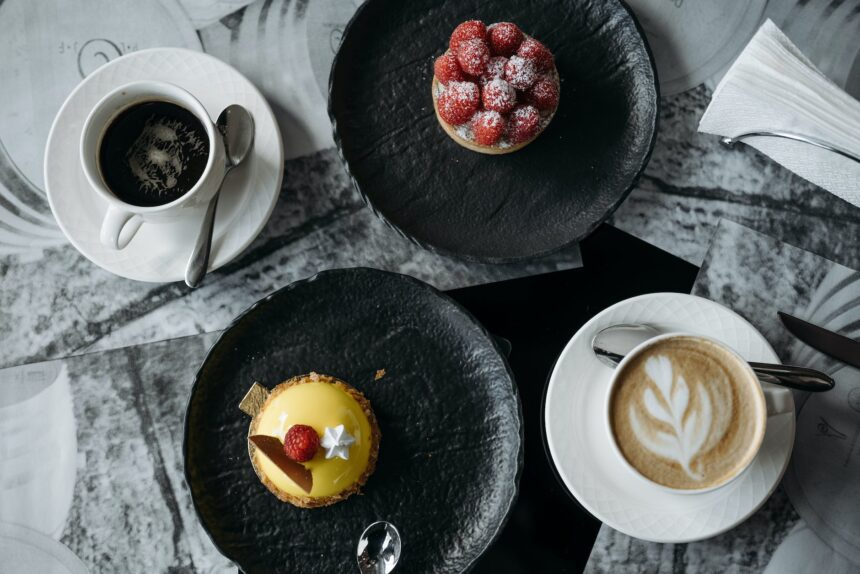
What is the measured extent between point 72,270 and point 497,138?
0.73 m

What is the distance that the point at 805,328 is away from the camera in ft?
3.80

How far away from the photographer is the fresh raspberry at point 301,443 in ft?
3.27

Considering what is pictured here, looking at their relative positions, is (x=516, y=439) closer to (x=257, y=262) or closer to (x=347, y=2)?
(x=257, y=262)

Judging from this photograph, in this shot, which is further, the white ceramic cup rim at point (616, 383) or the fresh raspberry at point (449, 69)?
the fresh raspberry at point (449, 69)

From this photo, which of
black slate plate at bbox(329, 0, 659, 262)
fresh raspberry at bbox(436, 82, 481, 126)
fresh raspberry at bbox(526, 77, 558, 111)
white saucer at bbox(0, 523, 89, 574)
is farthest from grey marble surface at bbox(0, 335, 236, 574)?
fresh raspberry at bbox(526, 77, 558, 111)

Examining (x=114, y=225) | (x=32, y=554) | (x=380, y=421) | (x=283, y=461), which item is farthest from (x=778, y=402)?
(x=32, y=554)

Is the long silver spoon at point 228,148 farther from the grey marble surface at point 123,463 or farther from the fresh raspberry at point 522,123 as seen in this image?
the fresh raspberry at point 522,123

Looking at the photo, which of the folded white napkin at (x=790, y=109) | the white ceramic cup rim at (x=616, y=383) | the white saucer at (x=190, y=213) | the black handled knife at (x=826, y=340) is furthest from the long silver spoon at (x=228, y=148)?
the black handled knife at (x=826, y=340)

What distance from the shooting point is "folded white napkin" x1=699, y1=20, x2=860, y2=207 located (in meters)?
1.11

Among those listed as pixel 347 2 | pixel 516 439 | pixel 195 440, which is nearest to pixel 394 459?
pixel 516 439

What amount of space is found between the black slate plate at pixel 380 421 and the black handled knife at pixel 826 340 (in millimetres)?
482

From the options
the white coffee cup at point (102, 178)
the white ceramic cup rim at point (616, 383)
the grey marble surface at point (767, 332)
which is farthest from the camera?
the grey marble surface at point (767, 332)

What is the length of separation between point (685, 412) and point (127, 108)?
89cm

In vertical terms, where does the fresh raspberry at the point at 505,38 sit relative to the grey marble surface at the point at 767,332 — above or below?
above
